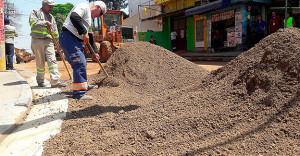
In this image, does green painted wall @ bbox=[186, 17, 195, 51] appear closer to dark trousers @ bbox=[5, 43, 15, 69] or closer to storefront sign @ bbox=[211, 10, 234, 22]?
storefront sign @ bbox=[211, 10, 234, 22]

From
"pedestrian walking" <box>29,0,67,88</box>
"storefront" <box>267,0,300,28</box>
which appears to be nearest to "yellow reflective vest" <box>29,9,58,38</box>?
"pedestrian walking" <box>29,0,67,88</box>

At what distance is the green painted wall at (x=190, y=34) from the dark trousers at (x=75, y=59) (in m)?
13.7

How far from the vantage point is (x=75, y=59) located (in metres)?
3.21

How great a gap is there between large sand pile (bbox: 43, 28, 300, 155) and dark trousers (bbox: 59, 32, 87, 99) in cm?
37

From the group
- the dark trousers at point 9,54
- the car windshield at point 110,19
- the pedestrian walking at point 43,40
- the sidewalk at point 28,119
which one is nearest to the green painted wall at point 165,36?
the car windshield at point 110,19

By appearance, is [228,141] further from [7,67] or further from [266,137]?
[7,67]

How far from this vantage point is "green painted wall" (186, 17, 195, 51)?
1596 centimetres

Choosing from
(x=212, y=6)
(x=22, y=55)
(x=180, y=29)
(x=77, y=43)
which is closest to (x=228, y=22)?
(x=212, y=6)

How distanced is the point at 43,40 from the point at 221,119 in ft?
12.3

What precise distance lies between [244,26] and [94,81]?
9.48 metres

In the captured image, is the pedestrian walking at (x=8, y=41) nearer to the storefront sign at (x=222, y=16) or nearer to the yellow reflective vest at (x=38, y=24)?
the yellow reflective vest at (x=38, y=24)

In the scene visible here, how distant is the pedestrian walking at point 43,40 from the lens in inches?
160

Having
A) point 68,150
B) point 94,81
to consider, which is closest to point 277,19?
point 94,81

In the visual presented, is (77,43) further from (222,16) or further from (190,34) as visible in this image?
(190,34)
